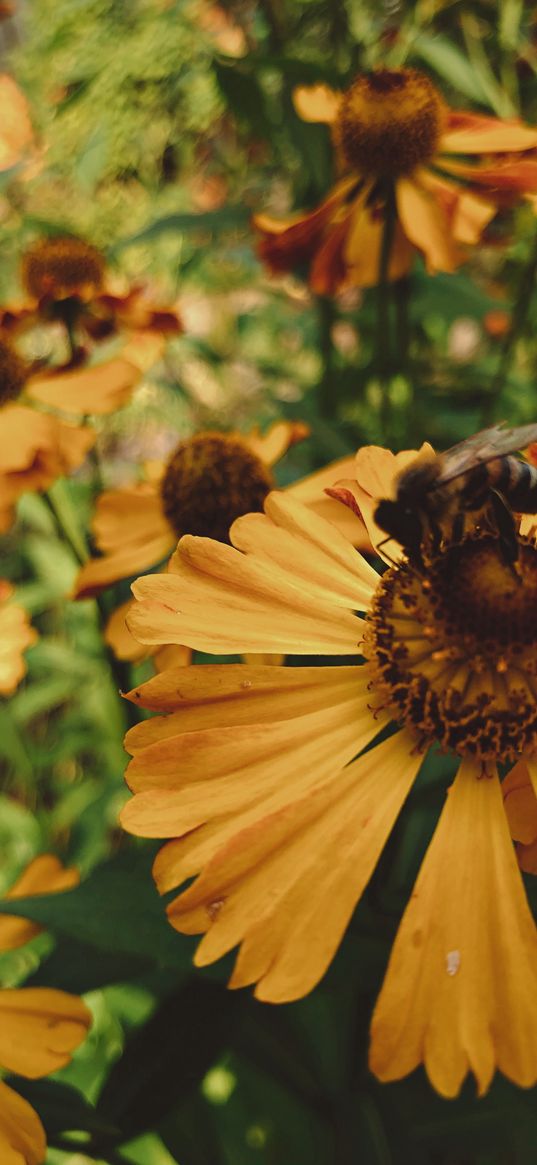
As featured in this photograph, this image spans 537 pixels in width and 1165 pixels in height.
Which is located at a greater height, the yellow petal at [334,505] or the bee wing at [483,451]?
the bee wing at [483,451]

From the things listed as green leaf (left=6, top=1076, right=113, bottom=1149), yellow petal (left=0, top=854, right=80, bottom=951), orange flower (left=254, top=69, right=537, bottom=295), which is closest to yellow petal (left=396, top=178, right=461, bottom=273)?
orange flower (left=254, top=69, right=537, bottom=295)

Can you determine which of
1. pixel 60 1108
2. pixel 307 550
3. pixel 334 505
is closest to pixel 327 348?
pixel 334 505

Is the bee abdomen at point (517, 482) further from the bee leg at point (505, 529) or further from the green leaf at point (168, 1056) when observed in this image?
the green leaf at point (168, 1056)

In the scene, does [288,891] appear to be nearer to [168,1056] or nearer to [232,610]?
[232,610]

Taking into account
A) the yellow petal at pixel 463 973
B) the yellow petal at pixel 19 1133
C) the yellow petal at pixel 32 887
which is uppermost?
the yellow petal at pixel 463 973

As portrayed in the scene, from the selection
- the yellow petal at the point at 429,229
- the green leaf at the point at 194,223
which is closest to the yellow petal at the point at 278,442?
the yellow petal at the point at 429,229

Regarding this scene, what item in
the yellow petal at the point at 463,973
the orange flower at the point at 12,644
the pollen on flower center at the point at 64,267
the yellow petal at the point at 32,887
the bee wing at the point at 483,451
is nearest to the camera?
the yellow petal at the point at 463,973
